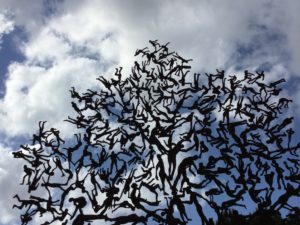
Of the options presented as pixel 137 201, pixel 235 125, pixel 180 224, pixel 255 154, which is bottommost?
pixel 180 224

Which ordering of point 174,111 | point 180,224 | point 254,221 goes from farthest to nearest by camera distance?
point 174,111
point 254,221
point 180,224

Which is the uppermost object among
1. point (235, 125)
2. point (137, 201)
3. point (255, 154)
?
point (235, 125)

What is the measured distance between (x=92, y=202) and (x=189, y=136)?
3.56 m

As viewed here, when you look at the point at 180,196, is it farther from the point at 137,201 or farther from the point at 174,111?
the point at 174,111

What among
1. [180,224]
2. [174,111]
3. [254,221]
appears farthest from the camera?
[174,111]

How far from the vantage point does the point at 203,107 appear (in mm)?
15117

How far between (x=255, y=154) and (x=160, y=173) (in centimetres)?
302

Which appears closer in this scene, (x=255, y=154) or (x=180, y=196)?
(x=180, y=196)

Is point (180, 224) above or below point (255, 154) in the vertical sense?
below

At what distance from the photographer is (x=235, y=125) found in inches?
583

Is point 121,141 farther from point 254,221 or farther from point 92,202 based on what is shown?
point 254,221

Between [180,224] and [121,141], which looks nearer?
[180,224]

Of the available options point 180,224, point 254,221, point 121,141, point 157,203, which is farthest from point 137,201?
point 254,221

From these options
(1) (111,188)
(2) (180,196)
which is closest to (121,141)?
(1) (111,188)
